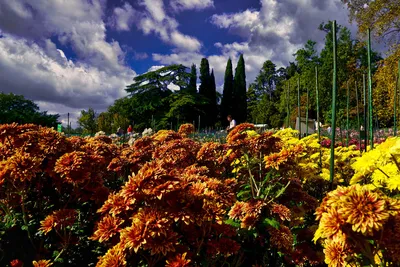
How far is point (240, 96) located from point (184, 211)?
41973mm

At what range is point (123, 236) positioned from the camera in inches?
50.9

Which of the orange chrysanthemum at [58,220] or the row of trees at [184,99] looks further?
the row of trees at [184,99]

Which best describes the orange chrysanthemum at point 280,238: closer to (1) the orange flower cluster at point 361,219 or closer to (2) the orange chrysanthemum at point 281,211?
(2) the orange chrysanthemum at point 281,211

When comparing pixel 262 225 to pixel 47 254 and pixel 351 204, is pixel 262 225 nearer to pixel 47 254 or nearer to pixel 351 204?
pixel 351 204

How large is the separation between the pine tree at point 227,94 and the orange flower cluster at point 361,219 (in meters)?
41.0

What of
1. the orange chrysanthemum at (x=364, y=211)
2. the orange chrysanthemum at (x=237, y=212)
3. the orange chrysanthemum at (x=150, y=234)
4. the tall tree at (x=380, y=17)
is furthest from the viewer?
the tall tree at (x=380, y=17)

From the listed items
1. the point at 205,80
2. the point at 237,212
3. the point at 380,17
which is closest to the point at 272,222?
the point at 237,212

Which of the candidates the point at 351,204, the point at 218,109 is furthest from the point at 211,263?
the point at 218,109

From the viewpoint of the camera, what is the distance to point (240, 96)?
140ft

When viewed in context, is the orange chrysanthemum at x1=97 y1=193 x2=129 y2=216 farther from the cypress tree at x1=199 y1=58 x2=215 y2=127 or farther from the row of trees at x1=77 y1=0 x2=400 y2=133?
the cypress tree at x1=199 y1=58 x2=215 y2=127

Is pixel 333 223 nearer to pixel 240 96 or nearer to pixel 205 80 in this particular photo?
pixel 205 80

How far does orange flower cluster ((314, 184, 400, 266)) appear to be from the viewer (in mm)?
998

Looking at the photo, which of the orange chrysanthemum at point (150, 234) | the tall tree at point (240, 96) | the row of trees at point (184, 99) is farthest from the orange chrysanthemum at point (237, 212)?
the tall tree at point (240, 96)

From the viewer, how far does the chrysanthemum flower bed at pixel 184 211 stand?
1.13 metres
